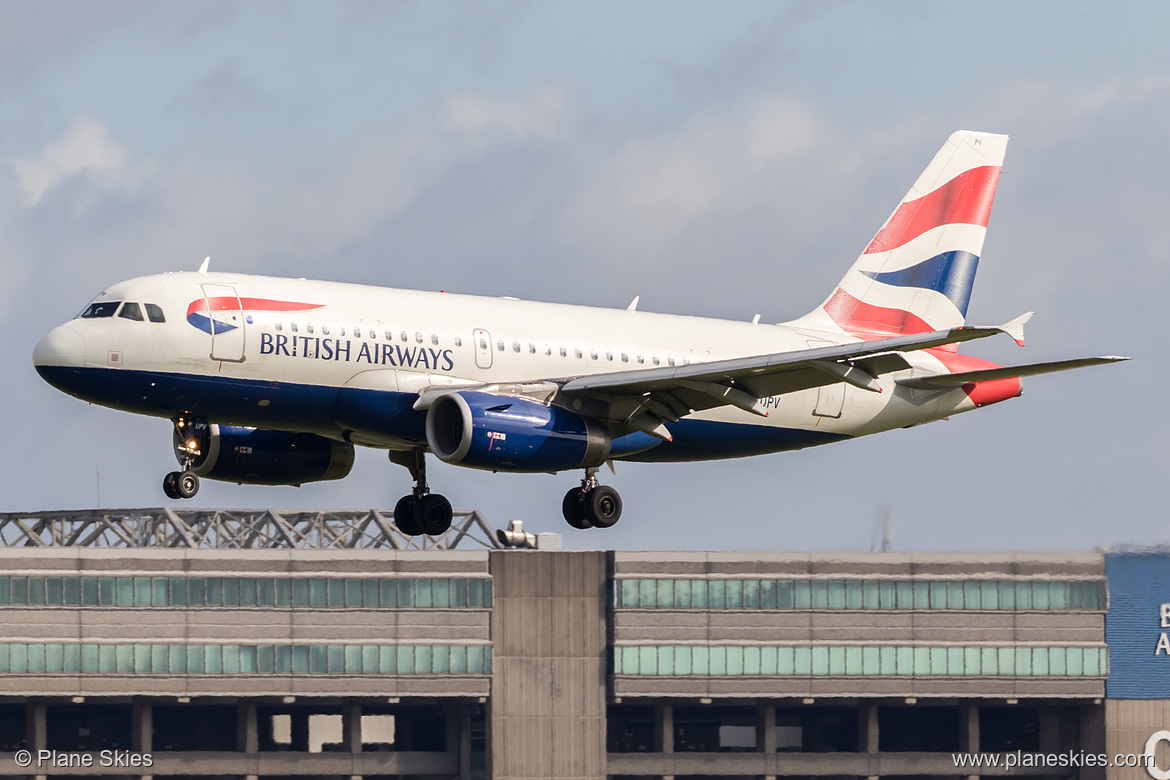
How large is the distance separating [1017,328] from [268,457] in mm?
20044

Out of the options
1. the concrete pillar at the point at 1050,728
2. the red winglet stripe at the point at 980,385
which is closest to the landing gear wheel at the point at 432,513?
the red winglet stripe at the point at 980,385

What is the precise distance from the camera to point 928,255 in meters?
59.6

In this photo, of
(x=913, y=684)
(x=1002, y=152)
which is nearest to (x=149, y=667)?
(x=913, y=684)

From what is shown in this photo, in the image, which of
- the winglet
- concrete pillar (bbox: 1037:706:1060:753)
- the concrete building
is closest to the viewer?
the winglet

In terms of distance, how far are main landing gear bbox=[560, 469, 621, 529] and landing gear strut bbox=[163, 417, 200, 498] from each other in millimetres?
9839

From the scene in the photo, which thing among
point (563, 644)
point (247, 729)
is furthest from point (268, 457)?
point (247, 729)

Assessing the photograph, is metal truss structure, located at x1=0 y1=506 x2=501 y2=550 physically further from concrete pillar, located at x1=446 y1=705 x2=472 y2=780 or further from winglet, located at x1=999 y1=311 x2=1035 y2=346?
winglet, located at x1=999 y1=311 x2=1035 y2=346

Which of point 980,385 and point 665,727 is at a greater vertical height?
point 980,385

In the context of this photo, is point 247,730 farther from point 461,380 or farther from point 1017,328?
point 1017,328

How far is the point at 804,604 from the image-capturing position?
111 meters

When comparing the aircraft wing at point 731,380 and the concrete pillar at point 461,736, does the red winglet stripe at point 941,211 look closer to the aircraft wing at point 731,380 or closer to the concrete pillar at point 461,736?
the aircraft wing at point 731,380

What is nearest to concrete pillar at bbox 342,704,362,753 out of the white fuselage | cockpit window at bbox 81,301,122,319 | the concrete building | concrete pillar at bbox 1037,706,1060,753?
the concrete building

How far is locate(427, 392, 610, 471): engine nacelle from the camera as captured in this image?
4450 centimetres

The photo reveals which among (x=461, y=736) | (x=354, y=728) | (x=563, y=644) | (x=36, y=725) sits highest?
(x=563, y=644)
